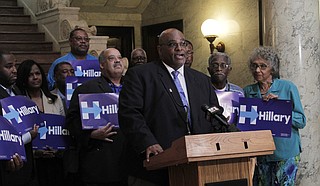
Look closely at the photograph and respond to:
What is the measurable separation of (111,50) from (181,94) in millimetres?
1418

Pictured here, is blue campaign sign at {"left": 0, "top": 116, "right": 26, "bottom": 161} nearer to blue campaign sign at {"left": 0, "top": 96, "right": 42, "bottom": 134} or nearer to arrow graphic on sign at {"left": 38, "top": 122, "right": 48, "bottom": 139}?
blue campaign sign at {"left": 0, "top": 96, "right": 42, "bottom": 134}

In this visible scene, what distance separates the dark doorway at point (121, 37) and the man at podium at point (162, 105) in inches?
317

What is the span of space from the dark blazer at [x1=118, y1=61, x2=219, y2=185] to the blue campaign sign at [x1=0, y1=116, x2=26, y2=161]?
0.73m

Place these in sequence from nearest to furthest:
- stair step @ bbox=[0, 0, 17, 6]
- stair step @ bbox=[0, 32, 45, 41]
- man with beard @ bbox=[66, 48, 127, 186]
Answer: man with beard @ bbox=[66, 48, 127, 186]
stair step @ bbox=[0, 32, 45, 41]
stair step @ bbox=[0, 0, 17, 6]

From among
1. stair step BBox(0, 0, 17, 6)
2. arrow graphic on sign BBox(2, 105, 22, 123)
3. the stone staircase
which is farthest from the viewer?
stair step BBox(0, 0, 17, 6)

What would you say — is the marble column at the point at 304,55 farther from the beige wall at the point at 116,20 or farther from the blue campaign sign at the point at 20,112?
the beige wall at the point at 116,20

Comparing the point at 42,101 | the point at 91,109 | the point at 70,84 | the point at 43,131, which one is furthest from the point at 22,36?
the point at 91,109

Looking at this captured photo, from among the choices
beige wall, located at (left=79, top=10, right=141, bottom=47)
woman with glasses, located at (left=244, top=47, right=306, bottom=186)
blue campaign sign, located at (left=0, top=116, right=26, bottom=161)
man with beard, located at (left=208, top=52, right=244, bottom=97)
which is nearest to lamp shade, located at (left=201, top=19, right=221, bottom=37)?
beige wall, located at (left=79, top=10, right=141, bottom=47)

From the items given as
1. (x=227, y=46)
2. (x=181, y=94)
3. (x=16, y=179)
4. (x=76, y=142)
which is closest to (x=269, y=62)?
(x=181, y=94)

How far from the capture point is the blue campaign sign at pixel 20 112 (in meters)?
4.80

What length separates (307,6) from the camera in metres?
6.86

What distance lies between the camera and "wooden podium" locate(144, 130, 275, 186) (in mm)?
3463

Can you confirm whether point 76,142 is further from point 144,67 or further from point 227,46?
point 227,46

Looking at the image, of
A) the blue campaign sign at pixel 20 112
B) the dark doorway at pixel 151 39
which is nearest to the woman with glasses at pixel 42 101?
the blue campaign sign at pixel 20 112
